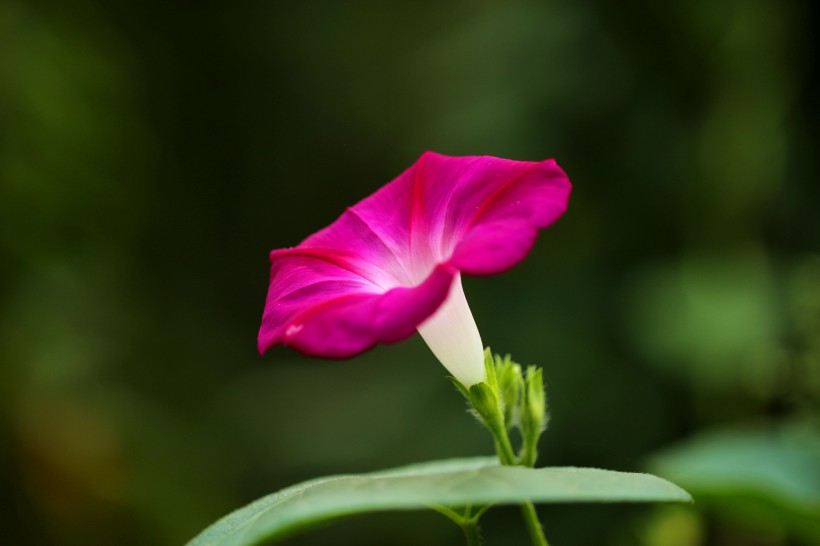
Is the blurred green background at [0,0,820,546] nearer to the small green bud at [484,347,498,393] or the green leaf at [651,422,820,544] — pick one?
the green leaf at [651,422,820,544]

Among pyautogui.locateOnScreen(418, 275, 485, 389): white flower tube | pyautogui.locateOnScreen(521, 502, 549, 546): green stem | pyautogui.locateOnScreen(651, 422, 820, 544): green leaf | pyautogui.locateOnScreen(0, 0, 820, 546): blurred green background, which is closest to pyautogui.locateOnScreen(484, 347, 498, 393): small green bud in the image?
pyautogui.locateOnScreen(418, 275, 485, 389): white flower tube

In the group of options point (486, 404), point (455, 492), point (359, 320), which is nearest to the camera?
point (455, 492)

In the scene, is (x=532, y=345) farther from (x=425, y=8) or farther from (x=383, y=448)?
(x=425, y=8)

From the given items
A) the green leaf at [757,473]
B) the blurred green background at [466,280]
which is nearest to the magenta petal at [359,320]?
the green leaf at [757,473]

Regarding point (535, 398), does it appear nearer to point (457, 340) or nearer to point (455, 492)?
point (457, 340)

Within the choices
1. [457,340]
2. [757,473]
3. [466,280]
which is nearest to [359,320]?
[457,340]

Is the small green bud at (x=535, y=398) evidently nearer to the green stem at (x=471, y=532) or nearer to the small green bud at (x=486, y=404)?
the small green bud at (x=486, y=404)
